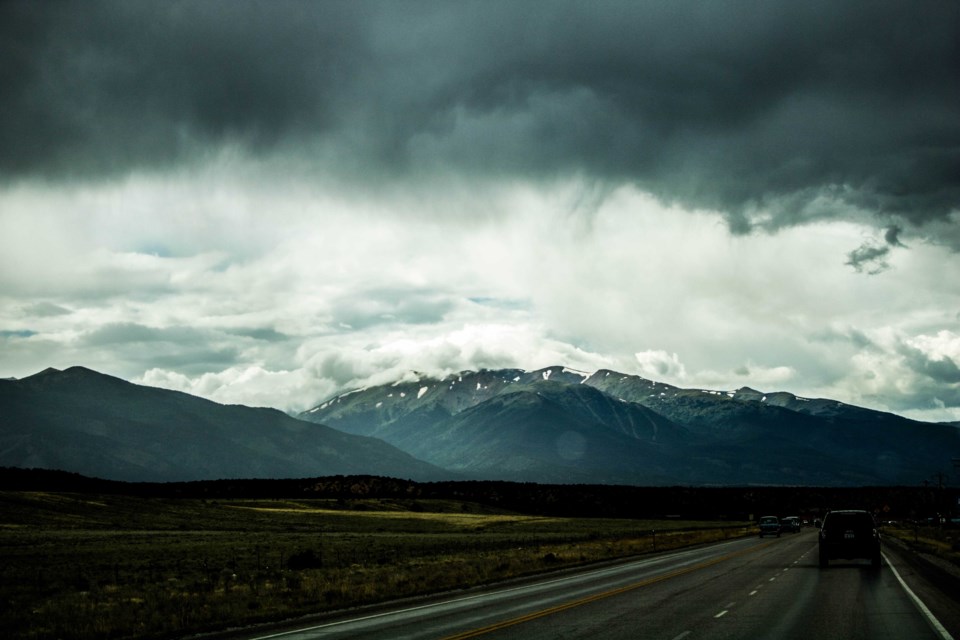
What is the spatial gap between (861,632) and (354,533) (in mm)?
72968

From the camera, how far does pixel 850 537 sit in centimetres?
3941

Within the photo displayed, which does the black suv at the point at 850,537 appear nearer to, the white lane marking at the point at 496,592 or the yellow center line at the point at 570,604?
the yellow center line at the point at 570,604

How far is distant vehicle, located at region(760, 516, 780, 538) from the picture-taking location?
87.2 meters

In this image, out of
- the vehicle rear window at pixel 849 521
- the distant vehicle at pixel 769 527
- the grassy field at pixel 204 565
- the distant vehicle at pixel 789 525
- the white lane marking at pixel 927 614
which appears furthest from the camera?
the distant vehicle at pixel 789 525

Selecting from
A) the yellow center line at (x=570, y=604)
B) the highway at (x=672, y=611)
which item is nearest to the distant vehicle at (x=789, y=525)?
the yellow center line at (x=570, y=604)

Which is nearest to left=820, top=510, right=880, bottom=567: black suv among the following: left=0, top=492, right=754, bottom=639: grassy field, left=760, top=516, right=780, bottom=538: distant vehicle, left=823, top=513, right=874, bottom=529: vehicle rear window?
left=823, top=513, right=874, bottom=529: vehicle rear window

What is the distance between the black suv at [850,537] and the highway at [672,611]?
2.21 metres

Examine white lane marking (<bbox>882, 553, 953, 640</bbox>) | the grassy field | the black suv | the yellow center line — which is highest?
the black suv

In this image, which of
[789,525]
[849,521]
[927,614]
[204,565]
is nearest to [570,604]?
[927,614]

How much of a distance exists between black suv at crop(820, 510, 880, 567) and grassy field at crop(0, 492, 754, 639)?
40.1ft

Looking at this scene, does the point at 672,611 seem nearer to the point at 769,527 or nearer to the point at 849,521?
the point at 849,521

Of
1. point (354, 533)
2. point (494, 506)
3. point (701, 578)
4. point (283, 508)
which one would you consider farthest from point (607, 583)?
point (494, 506)

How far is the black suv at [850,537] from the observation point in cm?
3909

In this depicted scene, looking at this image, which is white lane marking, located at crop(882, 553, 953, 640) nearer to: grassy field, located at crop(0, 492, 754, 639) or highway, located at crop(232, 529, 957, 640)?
highway, located at crop(232, 529, 957, 640)
